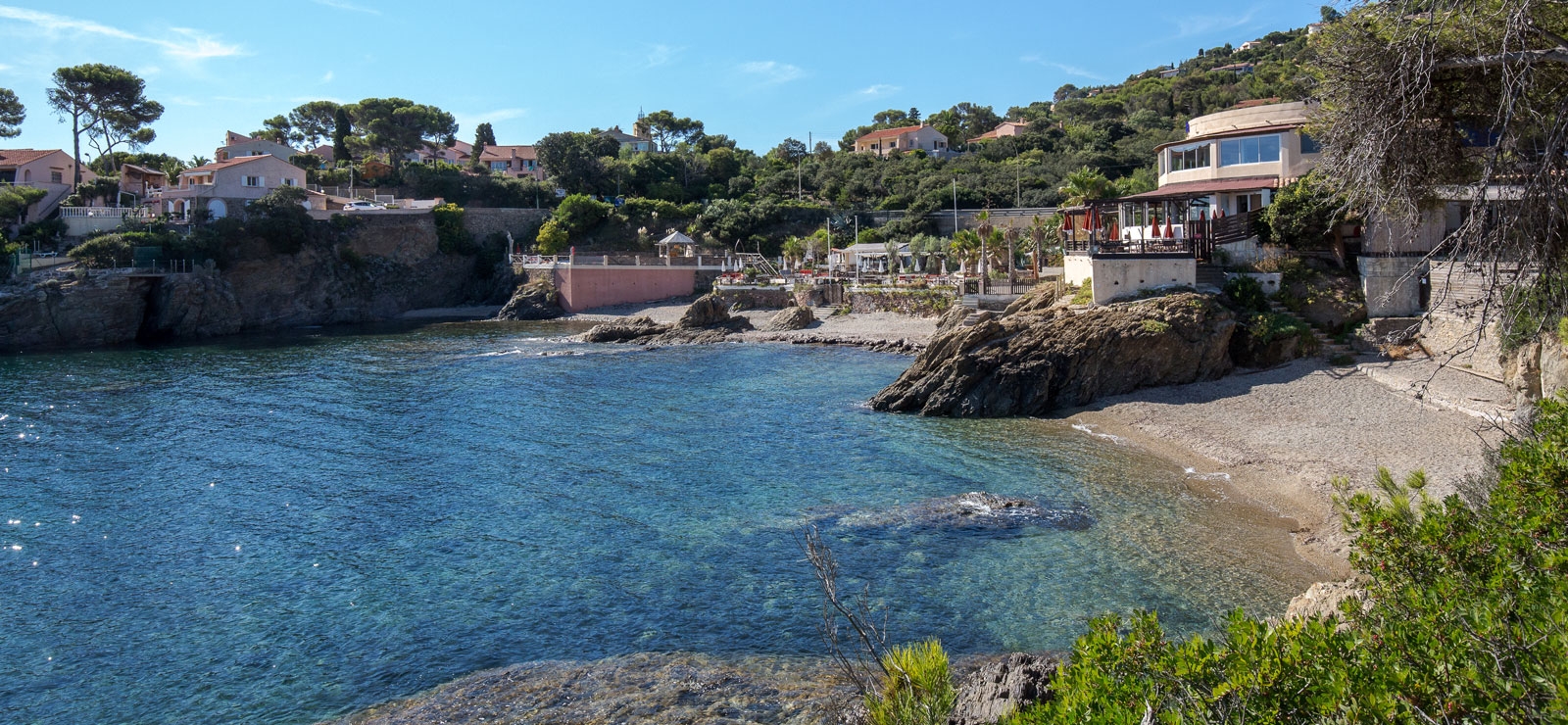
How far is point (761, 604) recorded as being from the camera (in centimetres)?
1412

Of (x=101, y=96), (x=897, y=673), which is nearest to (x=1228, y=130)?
A: (x=897, y=673)

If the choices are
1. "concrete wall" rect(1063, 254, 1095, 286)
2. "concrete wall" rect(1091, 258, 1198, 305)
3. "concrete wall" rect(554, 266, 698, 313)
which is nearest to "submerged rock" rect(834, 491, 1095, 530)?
"concrete wall" rect(1091, 258, 1198, 305)

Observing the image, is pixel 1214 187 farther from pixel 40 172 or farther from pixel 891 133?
pixel 40 172

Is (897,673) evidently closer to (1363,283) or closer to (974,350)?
(974,350)

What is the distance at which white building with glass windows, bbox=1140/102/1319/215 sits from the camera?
33719mm

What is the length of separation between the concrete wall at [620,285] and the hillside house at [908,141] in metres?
42.7

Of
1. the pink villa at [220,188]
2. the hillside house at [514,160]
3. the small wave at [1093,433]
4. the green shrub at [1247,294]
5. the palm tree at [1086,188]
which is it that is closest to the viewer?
the small wave at [1093,433]

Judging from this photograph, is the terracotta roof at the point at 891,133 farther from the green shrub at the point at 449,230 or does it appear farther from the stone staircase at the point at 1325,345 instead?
the stone staircase at the point at 1325,345

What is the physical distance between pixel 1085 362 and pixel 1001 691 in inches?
808

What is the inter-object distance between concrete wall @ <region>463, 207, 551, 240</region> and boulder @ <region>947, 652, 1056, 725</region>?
228 ft

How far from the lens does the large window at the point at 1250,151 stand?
34.2m

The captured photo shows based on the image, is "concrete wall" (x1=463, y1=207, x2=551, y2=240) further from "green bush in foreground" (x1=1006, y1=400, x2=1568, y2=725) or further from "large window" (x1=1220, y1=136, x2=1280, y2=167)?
"green bush in foreground" (x1=1006, y1=400, x2=1568, y2=725)

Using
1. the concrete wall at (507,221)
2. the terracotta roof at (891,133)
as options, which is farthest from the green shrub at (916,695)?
the terracotta roof at (891,133)

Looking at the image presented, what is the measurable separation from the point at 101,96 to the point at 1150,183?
→ 78018 millimetres
